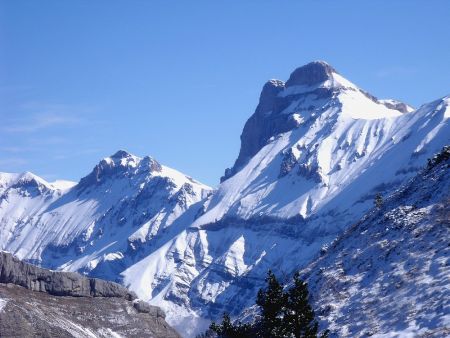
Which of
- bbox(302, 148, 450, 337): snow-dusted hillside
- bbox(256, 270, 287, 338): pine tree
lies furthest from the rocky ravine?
bbox(256, 270, 287, 338): pine tree

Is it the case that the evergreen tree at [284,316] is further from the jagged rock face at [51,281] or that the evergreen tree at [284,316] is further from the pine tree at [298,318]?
the jagged rock face at [51,281]

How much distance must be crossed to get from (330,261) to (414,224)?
1413 centimetres

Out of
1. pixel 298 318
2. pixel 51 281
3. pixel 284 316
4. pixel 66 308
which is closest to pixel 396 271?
pixel 298 318

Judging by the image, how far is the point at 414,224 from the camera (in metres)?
85.6

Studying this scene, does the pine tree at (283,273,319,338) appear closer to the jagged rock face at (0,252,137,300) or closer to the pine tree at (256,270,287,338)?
the pine tree at (256,270,287,338)

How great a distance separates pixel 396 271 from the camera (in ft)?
253

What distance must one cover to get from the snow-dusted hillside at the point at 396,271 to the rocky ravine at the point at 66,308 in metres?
37.0

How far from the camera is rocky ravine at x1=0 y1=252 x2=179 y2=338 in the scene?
113500mm

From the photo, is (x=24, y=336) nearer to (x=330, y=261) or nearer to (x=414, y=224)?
(x=330, y=261)

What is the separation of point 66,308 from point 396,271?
212 feet

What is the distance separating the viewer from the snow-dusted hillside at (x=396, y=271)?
66.0 m

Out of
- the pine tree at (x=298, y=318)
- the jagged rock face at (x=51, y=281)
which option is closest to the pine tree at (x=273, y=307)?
the pine tree at (x=298, y=318)

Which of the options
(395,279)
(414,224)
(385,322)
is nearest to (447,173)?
(414,224)

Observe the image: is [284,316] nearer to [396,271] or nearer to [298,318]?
[298,318]
